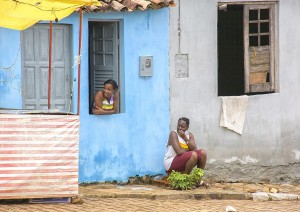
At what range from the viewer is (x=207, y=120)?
1450 cm

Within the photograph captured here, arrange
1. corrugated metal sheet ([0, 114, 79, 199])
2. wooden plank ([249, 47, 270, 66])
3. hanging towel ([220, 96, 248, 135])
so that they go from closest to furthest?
corrugated metal sheet ([0, 114, 79, 199])
hanging towel ([220, 96, 248, 135])
wooden plank ([249, 47, 270, 66])

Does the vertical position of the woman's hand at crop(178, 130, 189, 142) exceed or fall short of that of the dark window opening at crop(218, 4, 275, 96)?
it falls short

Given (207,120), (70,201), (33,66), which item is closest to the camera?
(70,201)

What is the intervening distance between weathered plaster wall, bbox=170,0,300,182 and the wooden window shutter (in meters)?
0.15

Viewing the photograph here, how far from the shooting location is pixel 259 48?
1491 centimetres

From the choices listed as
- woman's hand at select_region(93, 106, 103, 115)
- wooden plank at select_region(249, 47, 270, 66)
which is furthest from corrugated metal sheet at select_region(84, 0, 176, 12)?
wooden plank at select_region(249, 47, 270, 66)

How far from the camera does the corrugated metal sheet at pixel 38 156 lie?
11414 millimetres

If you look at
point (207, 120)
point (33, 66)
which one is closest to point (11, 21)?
point (33, 66)

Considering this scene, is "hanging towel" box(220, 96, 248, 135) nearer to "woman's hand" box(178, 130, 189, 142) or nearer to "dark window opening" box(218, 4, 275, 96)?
"dark window opening" box(218, 4, 275, 96)

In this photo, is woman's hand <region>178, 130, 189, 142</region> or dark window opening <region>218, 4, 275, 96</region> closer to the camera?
woman's hand <region>178, 130, 189, 142</region>

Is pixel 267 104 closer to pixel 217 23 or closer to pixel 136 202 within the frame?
pixel 217 23

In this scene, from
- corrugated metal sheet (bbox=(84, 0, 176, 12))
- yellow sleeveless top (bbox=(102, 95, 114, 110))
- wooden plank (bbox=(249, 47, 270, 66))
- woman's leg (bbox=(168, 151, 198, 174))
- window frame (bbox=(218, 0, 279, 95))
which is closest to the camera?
corrugated metal sheet (bbox=(84, 0, 176, 12))

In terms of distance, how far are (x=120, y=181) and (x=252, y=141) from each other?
230 centimetres

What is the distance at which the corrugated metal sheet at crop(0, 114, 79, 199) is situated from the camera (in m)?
11.4
